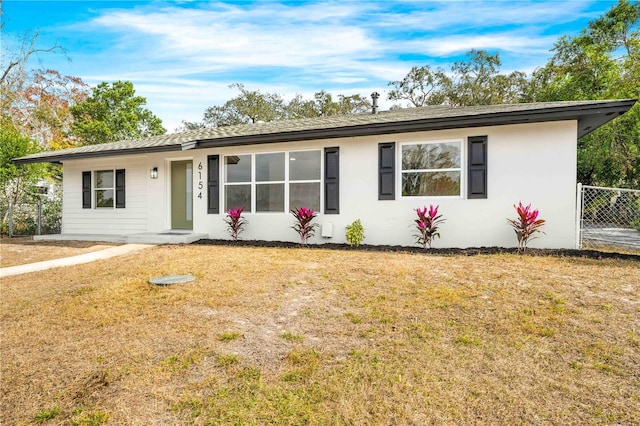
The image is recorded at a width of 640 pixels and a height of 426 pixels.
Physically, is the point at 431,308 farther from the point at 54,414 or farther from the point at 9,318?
the point at 9,318

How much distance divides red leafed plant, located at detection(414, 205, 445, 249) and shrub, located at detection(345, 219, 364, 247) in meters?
1.17

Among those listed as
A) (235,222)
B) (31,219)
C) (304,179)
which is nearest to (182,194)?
(235,222)

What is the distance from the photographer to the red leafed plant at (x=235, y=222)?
928 cm

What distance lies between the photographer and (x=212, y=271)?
5.65 metres

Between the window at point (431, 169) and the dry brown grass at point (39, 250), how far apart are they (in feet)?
24.1

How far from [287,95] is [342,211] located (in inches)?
814

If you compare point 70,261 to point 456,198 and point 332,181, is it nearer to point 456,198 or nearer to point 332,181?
point 332,181

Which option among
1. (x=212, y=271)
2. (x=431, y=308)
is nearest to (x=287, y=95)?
(x=212, y=271)

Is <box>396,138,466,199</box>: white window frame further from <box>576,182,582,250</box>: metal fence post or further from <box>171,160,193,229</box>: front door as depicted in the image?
<box>171,160,193,229</box>: front door

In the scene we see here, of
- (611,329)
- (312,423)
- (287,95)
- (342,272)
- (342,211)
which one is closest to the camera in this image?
(312,423)

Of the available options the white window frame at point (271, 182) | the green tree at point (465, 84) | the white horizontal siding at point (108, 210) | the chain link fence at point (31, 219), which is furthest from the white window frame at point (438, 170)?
the green tree at point (465, 84)

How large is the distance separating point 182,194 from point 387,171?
594 cm

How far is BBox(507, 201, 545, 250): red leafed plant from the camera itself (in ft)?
22.3

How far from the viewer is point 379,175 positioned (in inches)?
322
